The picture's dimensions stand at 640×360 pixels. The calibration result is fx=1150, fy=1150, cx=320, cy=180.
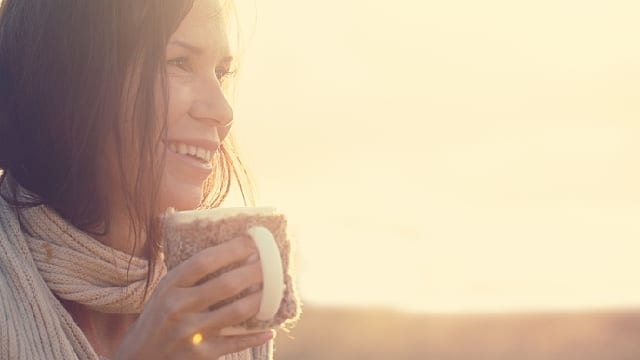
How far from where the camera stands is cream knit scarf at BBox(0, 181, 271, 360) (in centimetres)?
275

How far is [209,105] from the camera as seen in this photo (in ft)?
9.13

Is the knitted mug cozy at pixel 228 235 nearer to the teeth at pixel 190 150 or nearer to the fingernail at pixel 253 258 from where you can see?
the fingernail at pixel 253 258

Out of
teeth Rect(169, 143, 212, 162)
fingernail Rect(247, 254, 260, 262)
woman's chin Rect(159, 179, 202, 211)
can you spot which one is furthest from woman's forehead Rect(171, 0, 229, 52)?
fingernail Rect(247, 254, 260, 262)

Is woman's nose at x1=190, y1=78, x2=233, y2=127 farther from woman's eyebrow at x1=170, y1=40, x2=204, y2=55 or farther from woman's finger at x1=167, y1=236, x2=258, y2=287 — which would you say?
woman's finger at x1=167, y1=236, x2=258, y2=287

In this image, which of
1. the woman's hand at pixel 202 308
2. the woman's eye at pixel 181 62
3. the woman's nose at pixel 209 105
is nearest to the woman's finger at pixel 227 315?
the woman's hand at pixel 202 308

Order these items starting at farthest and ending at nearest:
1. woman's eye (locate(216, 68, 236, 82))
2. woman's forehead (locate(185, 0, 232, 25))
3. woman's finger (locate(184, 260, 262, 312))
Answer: woman's eye (locate(216, 68, 236, 82)) < woman's forehead (locate(185, 0, 232, 25)) < woman's finger (locate(184, 260, 262, 312))

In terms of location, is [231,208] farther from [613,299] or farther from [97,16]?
[613,299]

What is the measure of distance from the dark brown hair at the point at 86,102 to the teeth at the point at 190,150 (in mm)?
56

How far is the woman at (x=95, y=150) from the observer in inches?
109

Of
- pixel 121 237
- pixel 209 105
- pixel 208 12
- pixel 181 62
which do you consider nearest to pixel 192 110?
pixel 209 105

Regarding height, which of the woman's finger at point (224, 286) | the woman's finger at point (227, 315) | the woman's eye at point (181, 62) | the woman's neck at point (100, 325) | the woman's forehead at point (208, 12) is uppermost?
the woman's forehead at point (208, 12)

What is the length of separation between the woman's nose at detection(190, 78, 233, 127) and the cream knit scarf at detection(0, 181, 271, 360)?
405 mm

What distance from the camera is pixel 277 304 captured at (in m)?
2.21

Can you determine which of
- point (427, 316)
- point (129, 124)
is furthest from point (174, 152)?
point (427, 316)
